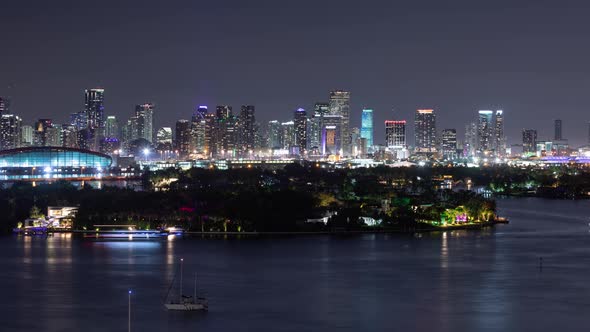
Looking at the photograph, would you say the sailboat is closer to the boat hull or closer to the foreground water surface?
the boat hull

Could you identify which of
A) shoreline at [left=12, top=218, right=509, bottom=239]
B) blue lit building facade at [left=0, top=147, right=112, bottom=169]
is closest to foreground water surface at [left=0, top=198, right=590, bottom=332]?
shoreline at [left=12, top=218, right=509, bottom=239]

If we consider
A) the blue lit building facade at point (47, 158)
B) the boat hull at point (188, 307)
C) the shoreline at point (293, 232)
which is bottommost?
the boat hull at point (188, 307)

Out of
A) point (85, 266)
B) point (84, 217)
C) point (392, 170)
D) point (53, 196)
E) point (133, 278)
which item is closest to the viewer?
point (133, 278)

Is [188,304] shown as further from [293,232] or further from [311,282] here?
[293,232]

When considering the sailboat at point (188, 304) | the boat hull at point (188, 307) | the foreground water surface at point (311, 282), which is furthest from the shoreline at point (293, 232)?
the boat hull at point (188, 307)

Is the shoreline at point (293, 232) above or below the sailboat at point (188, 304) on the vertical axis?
above

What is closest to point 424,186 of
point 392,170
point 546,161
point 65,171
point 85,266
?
point 392,170

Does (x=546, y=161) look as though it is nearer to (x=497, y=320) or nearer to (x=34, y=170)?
(x=34, y=170)

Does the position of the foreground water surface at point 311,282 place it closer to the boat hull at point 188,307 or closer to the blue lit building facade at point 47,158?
the boat hull at point 188,307
